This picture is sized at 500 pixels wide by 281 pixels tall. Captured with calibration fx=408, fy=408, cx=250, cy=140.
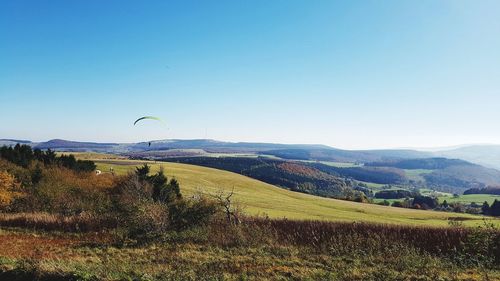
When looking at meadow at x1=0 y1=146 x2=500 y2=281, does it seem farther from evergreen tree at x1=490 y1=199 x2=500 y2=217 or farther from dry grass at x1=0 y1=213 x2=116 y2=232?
evergreen tree at x1=490 y1=199 x2=500 y2=217

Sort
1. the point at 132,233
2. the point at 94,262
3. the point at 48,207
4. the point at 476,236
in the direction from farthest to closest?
1. the point at 48,207
2. the point at 132,233
3. the point at 476,236
4. the point at 94,262

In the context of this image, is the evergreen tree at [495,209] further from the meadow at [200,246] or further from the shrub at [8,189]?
the shrub at [8,189]

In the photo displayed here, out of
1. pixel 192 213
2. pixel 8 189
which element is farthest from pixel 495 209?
pixel 8 189

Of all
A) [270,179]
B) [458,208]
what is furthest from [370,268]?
[270,179]

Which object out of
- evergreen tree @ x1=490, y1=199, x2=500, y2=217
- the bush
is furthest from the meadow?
evergreen tree @ x1=490, y1=199, x2=500, y2=217

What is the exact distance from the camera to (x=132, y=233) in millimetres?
20891

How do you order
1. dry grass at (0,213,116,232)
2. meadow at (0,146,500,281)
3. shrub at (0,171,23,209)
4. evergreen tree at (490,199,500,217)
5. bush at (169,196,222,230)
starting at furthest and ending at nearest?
1. evergreen tree at (490,199,500,217)
2. shrub at (0,171,23,209)
3. dry grass at (0,213,116,232)
4. bush at (169,196,222,230)
5. meadow at (0,146,500,281)

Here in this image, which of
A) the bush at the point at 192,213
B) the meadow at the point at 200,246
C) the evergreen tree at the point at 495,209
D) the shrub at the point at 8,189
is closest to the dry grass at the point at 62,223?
the meadow at the point at 200,246

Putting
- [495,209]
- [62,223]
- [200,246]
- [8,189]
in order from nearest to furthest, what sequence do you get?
1. [200,246]
2. [62,223]
3. [8,189]
4. [495,209]

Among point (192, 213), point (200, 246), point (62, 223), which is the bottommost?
point (62, 223)

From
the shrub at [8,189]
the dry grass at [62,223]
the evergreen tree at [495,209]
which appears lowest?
the evergreen tree at [495,209]

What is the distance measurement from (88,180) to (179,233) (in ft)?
80.8

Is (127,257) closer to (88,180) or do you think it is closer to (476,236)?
(476,236)

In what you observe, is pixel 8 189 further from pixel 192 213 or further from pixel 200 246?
pixel 200 246
